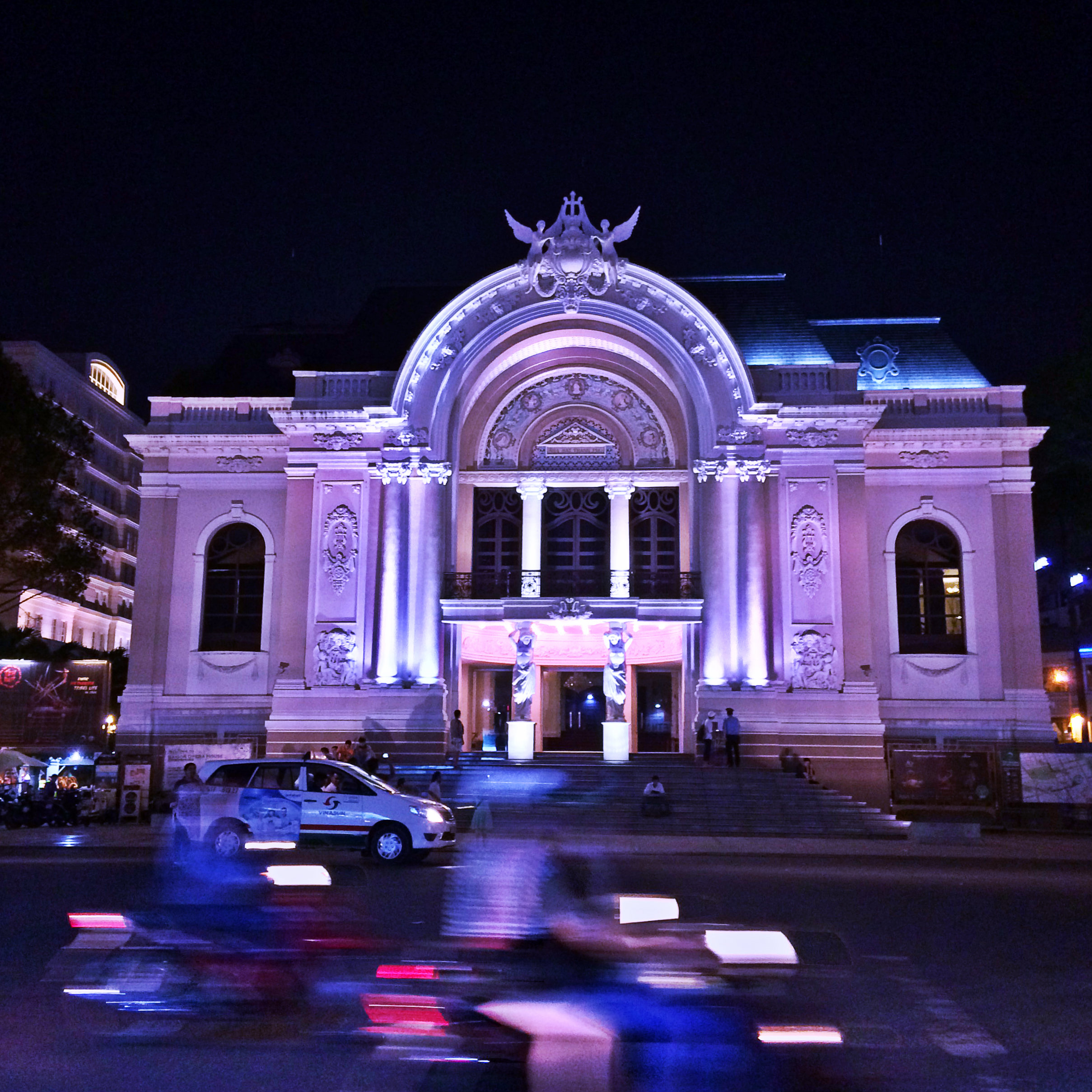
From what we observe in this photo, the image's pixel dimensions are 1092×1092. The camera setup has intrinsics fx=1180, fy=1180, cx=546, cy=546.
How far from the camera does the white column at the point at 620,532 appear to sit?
1330 inches

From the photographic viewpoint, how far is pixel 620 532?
34.6 meters

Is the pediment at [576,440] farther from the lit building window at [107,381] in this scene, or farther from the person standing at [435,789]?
the lit building window at [107,381]

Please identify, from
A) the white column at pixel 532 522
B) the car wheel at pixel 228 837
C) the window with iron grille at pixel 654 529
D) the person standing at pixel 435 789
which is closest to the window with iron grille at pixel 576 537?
the white column at pixel 532 522

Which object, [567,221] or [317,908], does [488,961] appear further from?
[567,221]

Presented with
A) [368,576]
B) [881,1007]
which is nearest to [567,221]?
[368,576]

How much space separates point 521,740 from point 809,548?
935cm

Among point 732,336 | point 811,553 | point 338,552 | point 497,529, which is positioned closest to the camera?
point 811,553

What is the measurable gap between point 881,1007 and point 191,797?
42.5 feet

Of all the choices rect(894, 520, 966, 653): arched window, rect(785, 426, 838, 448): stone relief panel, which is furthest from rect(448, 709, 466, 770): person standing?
rect(894, 520, 966, 653): arched window

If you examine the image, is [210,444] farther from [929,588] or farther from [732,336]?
[929,588]

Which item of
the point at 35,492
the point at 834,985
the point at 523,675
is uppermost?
the point at 35,492

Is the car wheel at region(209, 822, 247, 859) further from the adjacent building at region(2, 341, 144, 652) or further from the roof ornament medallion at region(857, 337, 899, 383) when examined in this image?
the adjacent building at region(2, 341, 144, 652)

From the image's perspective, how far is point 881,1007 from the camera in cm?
841

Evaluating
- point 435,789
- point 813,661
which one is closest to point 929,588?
point 813,661
